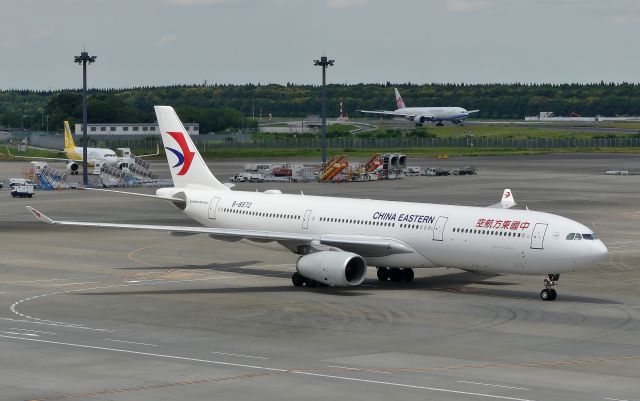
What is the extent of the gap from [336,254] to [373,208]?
14.8ft

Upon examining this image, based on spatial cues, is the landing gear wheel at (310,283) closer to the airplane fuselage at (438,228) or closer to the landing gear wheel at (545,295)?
the airplane fuselage at (438,228)

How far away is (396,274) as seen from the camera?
200ft

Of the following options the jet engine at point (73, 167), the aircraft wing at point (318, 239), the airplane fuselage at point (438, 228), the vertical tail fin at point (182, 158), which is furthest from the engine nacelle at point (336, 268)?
the jet engine at point (73, 167)

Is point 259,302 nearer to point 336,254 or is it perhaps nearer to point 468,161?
point 336,254

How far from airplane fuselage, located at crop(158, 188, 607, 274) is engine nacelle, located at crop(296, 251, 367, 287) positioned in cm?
218

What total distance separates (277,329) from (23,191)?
238 feet

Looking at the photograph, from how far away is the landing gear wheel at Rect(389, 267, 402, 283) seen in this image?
6097 centimetres

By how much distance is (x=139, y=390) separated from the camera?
36938mm

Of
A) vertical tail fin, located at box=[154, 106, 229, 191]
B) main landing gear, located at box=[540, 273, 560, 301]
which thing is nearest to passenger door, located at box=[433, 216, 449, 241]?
main landing gear, located at box=[540, 273, 560, 301]

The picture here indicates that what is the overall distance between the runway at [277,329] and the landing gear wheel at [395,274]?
3.87 feet

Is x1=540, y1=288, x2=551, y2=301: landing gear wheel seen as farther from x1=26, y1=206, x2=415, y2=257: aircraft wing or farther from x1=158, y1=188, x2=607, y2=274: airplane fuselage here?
x1=26, y1=206, x2=415, y2=257: aircraft wing

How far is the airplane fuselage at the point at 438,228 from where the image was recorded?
54000 millimetres

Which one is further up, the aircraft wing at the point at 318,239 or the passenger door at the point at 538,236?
the passenger door at the point at 538,236

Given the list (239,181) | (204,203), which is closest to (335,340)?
(204,203)
